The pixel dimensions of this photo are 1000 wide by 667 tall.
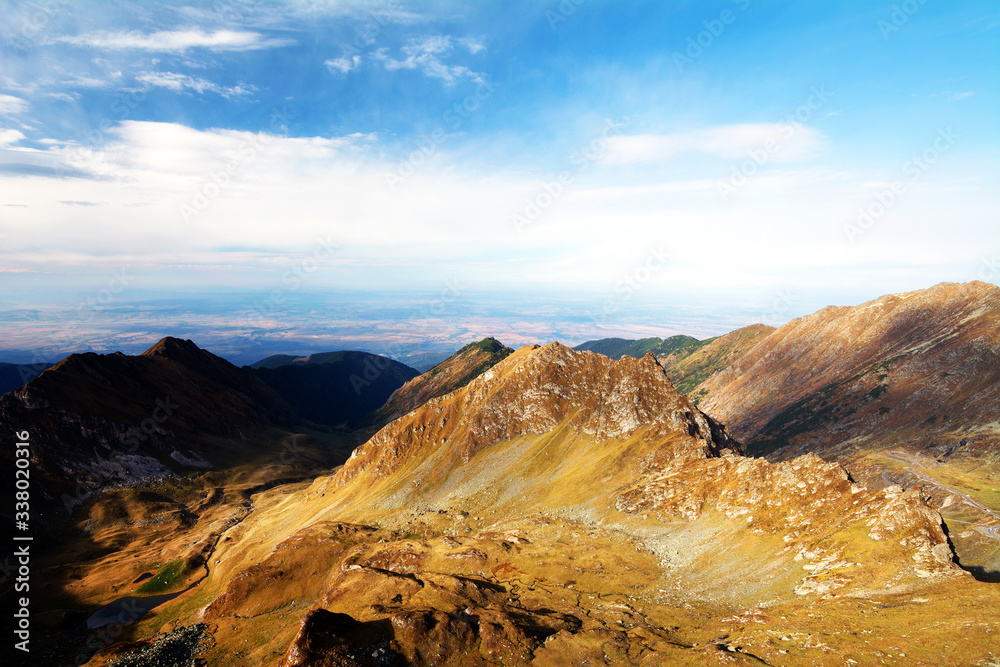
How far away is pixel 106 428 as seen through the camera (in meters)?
159

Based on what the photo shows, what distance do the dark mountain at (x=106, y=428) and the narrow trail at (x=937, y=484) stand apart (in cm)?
22599

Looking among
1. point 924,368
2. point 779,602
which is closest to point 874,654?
point 779,602

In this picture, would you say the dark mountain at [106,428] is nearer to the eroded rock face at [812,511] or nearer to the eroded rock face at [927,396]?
the eroded rock face at [812,511]

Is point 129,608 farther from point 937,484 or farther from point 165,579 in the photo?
point 937,484

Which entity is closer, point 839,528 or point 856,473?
point 839,528

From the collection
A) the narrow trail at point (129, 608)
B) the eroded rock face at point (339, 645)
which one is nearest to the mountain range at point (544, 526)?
the eroded rock face at point (339, 645)

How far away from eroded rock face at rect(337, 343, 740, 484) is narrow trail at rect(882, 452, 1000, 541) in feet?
159

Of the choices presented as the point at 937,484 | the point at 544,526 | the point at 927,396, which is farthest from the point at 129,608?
the point at 927,396

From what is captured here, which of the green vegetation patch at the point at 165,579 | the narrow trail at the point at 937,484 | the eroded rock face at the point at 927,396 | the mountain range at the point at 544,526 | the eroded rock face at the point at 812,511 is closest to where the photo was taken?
the mountain range at the point at 544,526

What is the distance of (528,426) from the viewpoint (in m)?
128

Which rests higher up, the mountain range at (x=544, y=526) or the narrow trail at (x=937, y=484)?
the mountain range at (x=544, y=526)

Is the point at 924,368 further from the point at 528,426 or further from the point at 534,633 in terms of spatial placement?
the point at 534,633

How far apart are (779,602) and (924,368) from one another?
179 m

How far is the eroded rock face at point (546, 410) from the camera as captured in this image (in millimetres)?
115625
